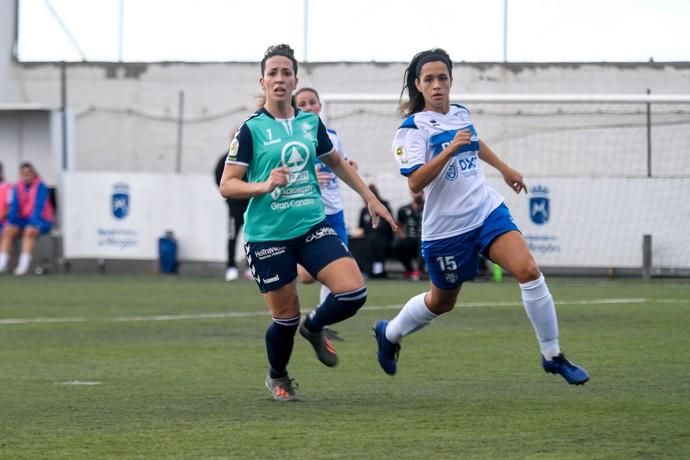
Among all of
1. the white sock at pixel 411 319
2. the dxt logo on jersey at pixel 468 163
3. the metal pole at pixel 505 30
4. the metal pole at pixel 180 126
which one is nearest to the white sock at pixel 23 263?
the metal pole at pixel 180 126

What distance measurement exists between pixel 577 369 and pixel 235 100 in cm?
2236

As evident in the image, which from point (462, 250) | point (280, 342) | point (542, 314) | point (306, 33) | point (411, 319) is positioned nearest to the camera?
point (542, 314)

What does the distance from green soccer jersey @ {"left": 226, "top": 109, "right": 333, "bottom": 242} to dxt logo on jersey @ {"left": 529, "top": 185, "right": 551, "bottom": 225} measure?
14.8m

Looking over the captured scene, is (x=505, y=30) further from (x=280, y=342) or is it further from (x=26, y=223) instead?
(x=280, y=342)

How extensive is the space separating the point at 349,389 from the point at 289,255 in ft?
3.37

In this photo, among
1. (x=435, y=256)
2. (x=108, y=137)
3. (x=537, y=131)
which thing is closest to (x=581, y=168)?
(x=537, y=131)

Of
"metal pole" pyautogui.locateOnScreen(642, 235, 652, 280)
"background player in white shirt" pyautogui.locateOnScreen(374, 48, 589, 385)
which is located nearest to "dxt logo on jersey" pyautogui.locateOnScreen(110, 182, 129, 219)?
"metal pole" pyautogui.locateOnScreen(642, 235, 652, 280)

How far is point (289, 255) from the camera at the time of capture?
316 inches

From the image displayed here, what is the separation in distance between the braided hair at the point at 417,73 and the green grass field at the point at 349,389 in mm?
1674

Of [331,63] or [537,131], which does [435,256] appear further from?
[331,63]

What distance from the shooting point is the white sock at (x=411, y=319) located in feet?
28.6

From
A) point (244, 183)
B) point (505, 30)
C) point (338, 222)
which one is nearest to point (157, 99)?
point (505, 30)

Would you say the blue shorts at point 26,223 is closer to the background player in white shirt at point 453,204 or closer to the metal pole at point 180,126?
the metal pole at point 180,126

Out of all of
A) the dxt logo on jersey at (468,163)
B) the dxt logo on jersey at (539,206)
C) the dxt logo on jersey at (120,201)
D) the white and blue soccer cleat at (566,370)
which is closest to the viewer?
the white and blue soccer cleat at (566,370)
